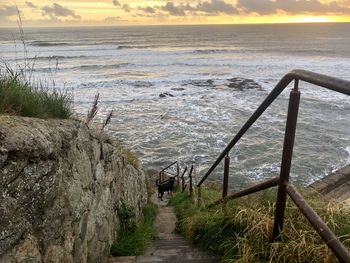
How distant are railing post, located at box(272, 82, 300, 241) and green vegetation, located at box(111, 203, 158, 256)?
207cm

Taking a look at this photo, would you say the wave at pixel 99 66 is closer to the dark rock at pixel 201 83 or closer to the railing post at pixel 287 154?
the dark rock at pixel 201 83

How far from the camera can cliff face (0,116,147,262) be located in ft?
8.23

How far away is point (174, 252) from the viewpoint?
4156 mm

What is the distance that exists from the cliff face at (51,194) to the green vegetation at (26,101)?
17 centimetres

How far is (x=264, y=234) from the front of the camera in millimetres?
3236

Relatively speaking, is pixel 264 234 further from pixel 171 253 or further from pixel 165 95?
pixel 165 95

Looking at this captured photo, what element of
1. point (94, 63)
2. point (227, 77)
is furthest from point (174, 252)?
point (94, 63)

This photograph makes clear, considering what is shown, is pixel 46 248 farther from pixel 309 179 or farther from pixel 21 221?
pixel 309 179

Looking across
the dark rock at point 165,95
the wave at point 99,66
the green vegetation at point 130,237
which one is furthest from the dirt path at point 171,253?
the wave at point 99,66

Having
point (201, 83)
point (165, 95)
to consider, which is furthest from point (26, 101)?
point (201, 83)

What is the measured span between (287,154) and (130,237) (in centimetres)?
291

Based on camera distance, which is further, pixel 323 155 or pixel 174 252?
pixel 323 155

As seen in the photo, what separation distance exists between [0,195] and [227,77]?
141 feet

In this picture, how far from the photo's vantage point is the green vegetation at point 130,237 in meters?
4.53
